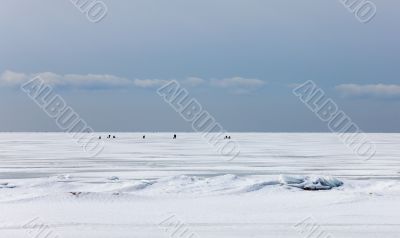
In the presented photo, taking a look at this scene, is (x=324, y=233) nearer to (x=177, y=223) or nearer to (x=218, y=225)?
(x=218, y=225)

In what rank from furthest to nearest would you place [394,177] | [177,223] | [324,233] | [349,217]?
1. [394,177]
2. [349,217]
3. [177,223]
4. [324,233]

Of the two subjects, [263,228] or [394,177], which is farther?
[394,177]

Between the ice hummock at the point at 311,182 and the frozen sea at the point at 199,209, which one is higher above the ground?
the ice hummock at the point at 311,182

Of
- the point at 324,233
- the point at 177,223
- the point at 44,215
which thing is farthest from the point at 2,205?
the point at 324,233

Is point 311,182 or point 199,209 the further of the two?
point 311,182

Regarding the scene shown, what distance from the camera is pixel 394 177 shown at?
55.6 feet

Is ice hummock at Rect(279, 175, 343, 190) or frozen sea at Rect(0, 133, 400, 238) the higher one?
ice hummock at Rect(279, 175, 343, 190)

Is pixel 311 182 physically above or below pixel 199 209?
above

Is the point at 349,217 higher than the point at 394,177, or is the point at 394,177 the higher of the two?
the point at 394,177

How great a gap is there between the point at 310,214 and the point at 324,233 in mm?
1397

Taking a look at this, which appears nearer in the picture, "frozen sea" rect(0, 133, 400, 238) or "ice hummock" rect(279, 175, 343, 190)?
"frozen sea" rect(0, 133, 400, 238)

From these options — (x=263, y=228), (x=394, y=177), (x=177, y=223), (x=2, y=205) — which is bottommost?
(x=2, y=205)

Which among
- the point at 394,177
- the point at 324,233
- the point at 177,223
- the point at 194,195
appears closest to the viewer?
the point at 324,233

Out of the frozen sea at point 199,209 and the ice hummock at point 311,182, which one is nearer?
the frozen sea at point 199,209
